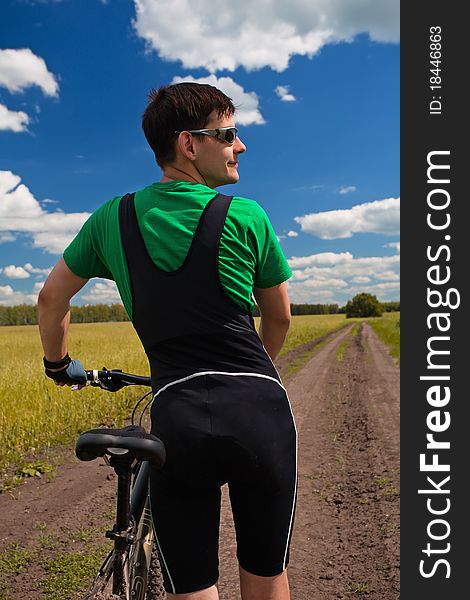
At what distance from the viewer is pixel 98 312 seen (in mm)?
96625

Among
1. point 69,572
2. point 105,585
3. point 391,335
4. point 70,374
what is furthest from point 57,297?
point 391,335

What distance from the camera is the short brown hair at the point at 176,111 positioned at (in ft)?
6.32

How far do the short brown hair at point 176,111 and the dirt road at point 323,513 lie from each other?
2.87 metres

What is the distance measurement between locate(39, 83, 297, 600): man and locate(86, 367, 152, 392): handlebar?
0.76m

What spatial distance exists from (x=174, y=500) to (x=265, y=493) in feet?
0.96

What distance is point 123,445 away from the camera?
1.68 meters

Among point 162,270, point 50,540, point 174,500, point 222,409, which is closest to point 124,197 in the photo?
point 162,270

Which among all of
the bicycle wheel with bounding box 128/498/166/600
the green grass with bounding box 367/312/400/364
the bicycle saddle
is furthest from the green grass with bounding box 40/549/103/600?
the green grass with bounding box 367/312/400/364

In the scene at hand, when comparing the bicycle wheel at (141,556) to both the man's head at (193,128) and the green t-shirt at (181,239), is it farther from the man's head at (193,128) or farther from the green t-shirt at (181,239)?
the man's head at (193,128)

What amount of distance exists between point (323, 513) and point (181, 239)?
13.1 ft

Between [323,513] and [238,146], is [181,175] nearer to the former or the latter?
[238,146]

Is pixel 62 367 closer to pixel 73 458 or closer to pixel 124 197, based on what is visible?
pixel 124 197

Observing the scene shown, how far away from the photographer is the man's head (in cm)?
193

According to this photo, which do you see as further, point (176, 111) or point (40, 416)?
point (40, 416)
